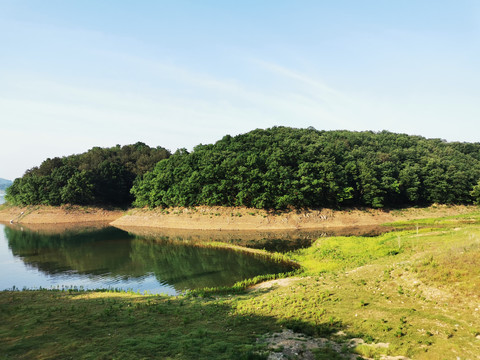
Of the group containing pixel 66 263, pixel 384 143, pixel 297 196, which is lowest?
pixel 66 263

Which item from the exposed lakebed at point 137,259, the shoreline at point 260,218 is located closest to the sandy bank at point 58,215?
the shoreline at point 260,218

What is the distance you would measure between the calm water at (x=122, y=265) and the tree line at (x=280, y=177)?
26910mm

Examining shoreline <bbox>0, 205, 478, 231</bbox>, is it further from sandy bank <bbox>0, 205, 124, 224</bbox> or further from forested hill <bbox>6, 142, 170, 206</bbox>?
forested hill <bbox>6, 142, 170, 206</bbox>

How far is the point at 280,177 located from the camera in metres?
82.2

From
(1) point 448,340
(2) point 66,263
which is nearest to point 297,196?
(2) point 66,263

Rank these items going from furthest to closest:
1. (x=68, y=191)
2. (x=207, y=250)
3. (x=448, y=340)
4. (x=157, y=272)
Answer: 1. (x=68, y=191)
2. (x=207, y=250)
3. (x=157, y=272)
4. (x=448, y=340)

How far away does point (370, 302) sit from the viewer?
19234 mm

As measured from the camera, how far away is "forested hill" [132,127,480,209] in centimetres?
8126

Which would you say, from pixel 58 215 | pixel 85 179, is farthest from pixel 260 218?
pixel 58 215

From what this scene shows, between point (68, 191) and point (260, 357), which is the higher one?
point (68, 191)

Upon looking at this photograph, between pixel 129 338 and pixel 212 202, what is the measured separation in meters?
68.0

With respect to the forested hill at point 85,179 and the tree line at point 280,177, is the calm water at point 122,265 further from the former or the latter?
the forested hill at point 85,179

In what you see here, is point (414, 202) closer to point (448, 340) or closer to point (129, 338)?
point (448, 340)

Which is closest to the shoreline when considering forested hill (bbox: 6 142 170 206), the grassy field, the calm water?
→ forested hill (bbox: 6 142 170 206)
